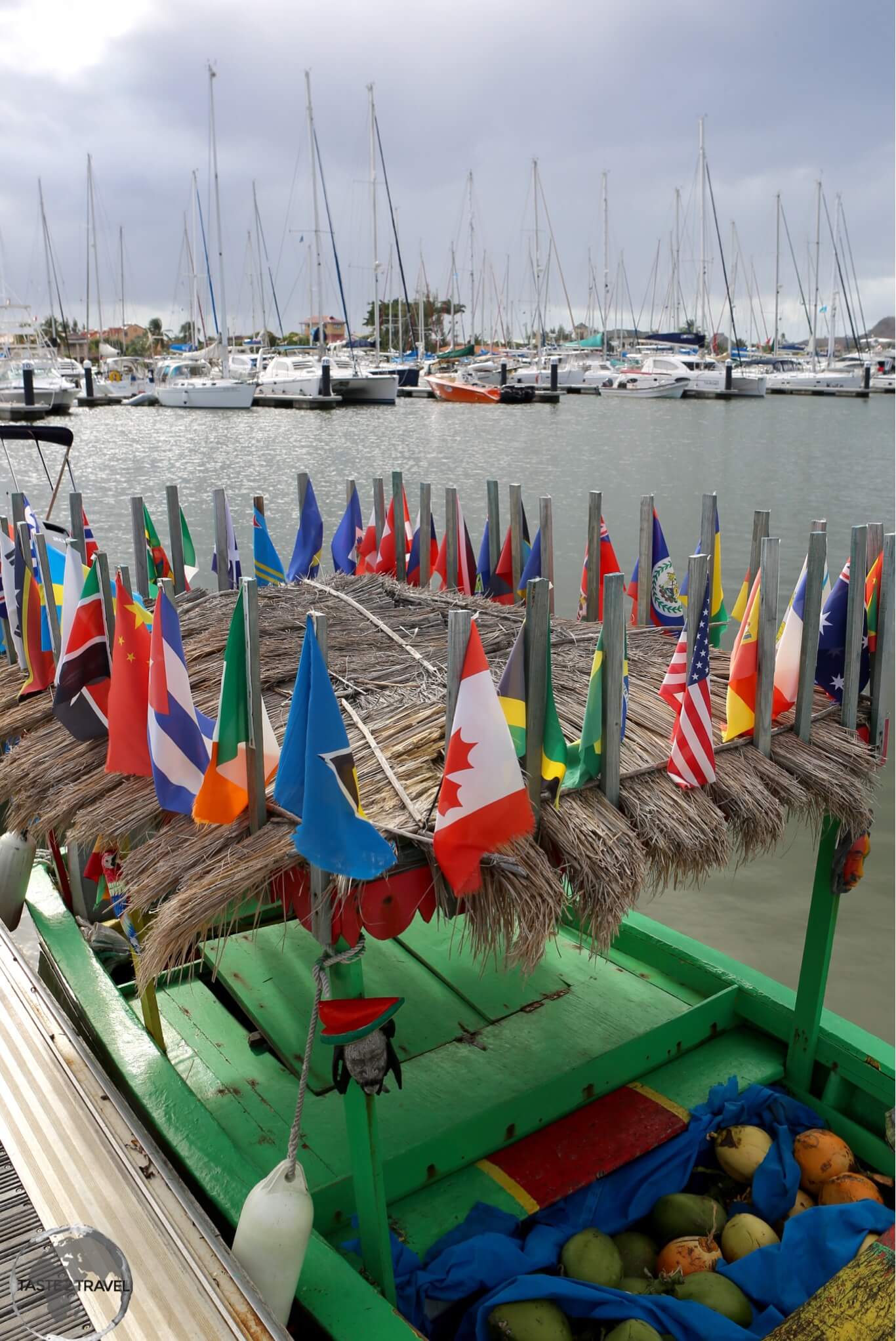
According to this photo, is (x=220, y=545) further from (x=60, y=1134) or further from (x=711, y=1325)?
(x=711, y=1325)

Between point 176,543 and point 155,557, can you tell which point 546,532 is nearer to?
point 176,543

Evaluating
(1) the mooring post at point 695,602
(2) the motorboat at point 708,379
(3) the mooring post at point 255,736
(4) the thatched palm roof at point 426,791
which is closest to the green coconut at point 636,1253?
(4) the thatched palm roof at point 426,791

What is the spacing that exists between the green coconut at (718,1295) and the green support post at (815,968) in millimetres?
1477

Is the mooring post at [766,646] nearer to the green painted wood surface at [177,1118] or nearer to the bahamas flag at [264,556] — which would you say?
the green painted wood surface at [177,1118]

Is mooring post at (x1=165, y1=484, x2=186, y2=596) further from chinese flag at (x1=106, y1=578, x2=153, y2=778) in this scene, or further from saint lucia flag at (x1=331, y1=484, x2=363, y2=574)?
chinese flag at (x1=106, y1=578, x2=153, y2=778)

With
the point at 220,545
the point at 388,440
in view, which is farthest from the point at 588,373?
the point at 220,545

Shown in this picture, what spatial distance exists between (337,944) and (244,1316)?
52.6 inches

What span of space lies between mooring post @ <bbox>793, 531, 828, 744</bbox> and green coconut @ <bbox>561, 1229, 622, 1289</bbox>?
246cm

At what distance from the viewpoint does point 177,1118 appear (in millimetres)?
4676

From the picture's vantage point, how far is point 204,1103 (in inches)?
214

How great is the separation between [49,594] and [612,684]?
294 centimetres

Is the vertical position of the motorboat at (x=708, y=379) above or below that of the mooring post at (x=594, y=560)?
above

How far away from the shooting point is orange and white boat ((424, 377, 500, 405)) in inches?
2280

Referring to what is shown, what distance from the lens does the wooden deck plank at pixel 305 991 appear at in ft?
19.1
